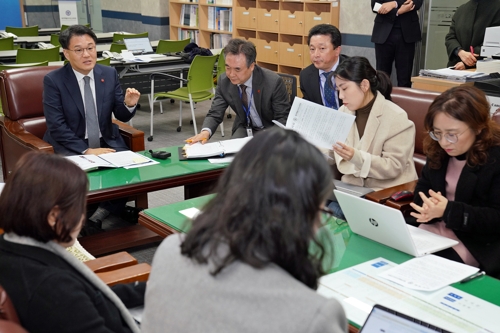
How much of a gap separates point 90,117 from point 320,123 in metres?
1.67

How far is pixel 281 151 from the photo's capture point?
41.4 inches

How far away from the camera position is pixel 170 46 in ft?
23.7

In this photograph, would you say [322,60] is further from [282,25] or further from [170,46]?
[282,25]

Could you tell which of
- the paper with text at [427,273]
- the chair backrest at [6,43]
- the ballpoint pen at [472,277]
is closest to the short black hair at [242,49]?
the paper with text at [427,273]

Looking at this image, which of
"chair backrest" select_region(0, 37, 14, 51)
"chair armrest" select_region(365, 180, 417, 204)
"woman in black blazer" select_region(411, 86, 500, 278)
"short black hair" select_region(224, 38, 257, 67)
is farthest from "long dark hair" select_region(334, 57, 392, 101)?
"chair backrest" select_region(0, 37, 14, 51)

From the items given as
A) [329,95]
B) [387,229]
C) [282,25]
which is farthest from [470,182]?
[282,25]

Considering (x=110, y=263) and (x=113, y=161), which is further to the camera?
(x=113, y=161)

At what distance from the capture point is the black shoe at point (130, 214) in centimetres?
389

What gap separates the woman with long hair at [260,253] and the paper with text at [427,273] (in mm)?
808

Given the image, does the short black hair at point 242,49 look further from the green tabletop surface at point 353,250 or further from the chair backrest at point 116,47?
the chair backrest at point 116,47

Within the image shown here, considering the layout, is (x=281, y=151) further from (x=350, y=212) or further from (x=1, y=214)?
(x=350, y=212)

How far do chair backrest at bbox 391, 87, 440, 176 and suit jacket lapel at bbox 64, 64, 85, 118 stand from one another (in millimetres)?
1949

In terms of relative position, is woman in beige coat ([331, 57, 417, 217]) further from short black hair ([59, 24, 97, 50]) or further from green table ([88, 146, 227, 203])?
short black hair ([59, 24, 97, 50])

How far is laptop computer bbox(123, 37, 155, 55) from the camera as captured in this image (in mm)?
6945
